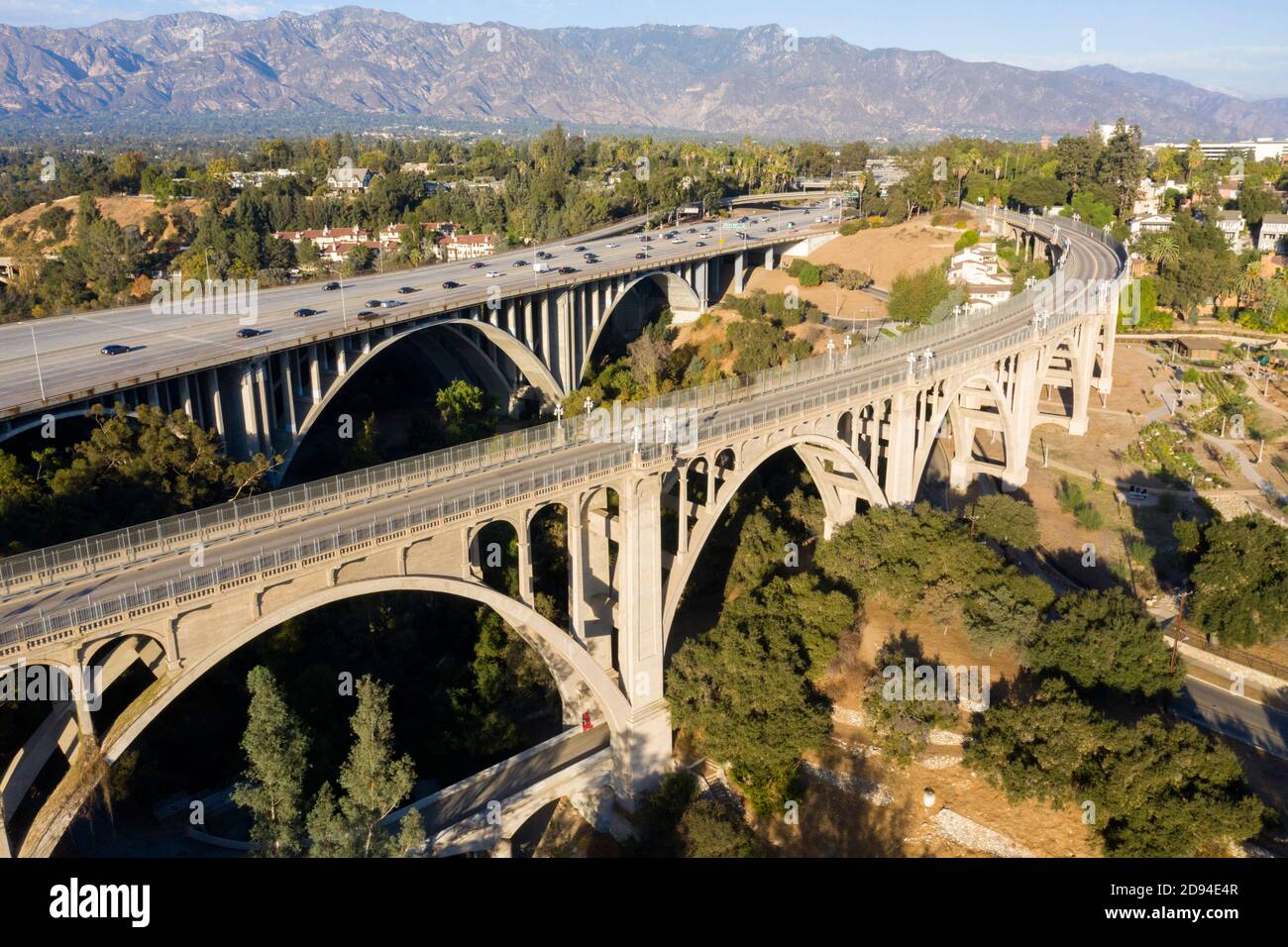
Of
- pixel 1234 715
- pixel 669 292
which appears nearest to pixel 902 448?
pixel 1234 715

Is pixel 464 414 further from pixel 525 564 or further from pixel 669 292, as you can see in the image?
pixel 669 292

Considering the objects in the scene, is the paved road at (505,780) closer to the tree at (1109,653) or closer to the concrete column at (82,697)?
the concrete column at (82,697)

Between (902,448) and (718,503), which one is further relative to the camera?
(902,448)

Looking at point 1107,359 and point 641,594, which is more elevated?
point 1107,359

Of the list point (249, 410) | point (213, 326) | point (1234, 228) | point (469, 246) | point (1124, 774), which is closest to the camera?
point (1124, 774)

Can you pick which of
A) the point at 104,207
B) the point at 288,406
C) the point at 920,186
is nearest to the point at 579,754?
the point at 288,406

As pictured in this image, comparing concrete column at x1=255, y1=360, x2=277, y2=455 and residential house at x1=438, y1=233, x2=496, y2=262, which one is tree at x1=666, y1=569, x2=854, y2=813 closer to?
concrete column at x1=255, y1=360, x2=277, y2=455
